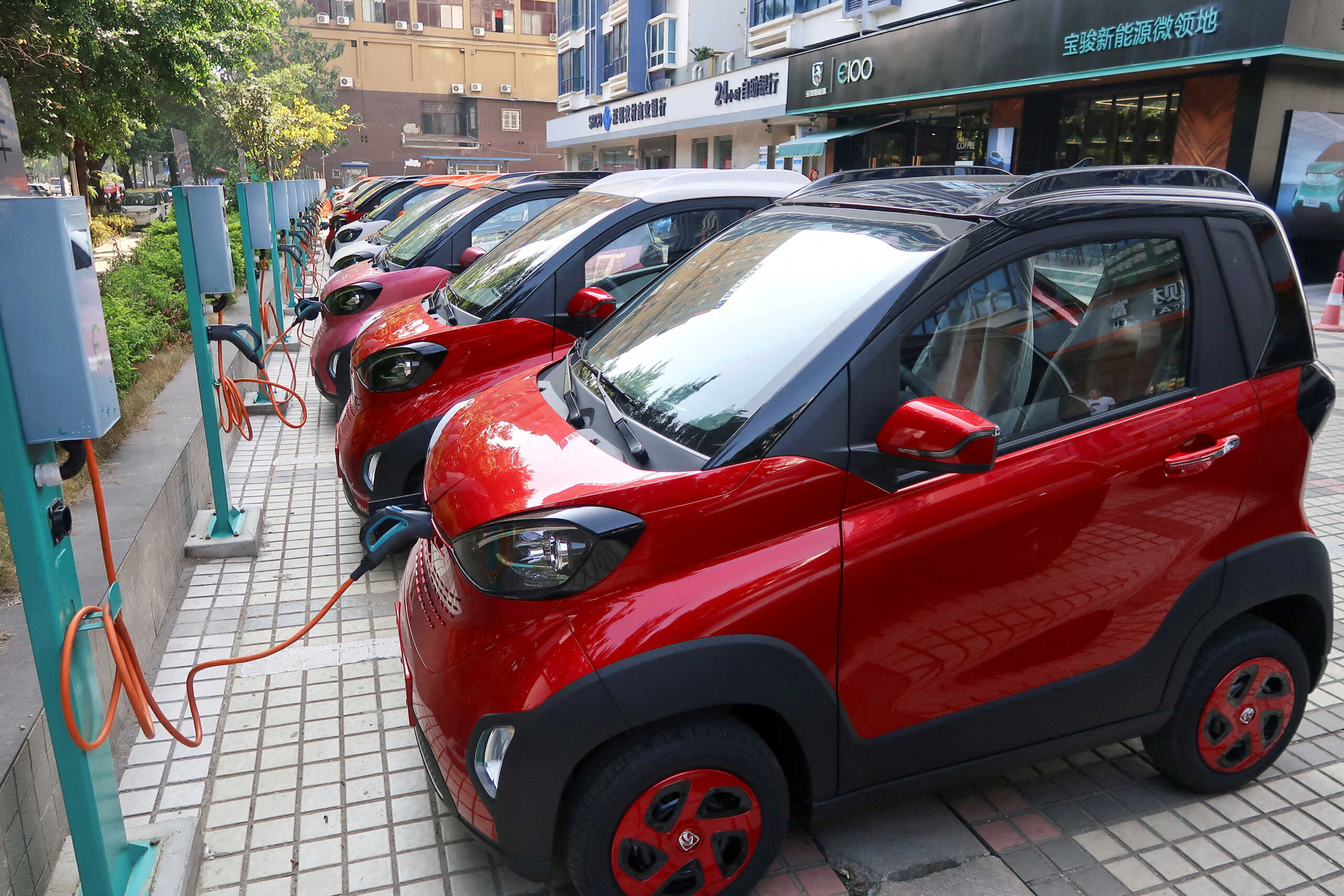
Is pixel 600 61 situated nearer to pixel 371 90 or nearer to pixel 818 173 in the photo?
pixel 818 173

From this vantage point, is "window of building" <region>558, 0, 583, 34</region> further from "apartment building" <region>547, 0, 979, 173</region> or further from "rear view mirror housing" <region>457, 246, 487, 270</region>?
"rear view mirror housing" <region>457, 246, 487, 270</region>

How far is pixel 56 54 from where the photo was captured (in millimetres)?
11594

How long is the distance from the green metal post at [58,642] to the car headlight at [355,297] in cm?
508

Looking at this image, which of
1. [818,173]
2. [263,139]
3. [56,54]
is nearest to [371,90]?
[263,139]

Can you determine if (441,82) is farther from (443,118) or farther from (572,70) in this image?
(572,70)

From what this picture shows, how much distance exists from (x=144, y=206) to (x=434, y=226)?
44.0 m

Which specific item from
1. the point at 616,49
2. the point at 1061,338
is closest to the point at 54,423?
the point at 1061,338

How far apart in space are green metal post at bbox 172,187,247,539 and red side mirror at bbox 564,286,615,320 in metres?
1.82

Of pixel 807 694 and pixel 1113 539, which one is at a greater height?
pixel 1113 539

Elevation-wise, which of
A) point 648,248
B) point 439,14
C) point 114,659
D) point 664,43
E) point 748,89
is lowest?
point 114,659

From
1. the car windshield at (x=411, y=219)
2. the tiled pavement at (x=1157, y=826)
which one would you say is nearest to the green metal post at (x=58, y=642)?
the tiled pavement at (x=1157, y=826)

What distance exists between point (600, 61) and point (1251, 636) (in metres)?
50.9

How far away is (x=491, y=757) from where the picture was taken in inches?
93.4

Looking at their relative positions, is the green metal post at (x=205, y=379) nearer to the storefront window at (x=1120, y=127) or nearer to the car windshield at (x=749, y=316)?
the car windshield at (x=749, y=316)
